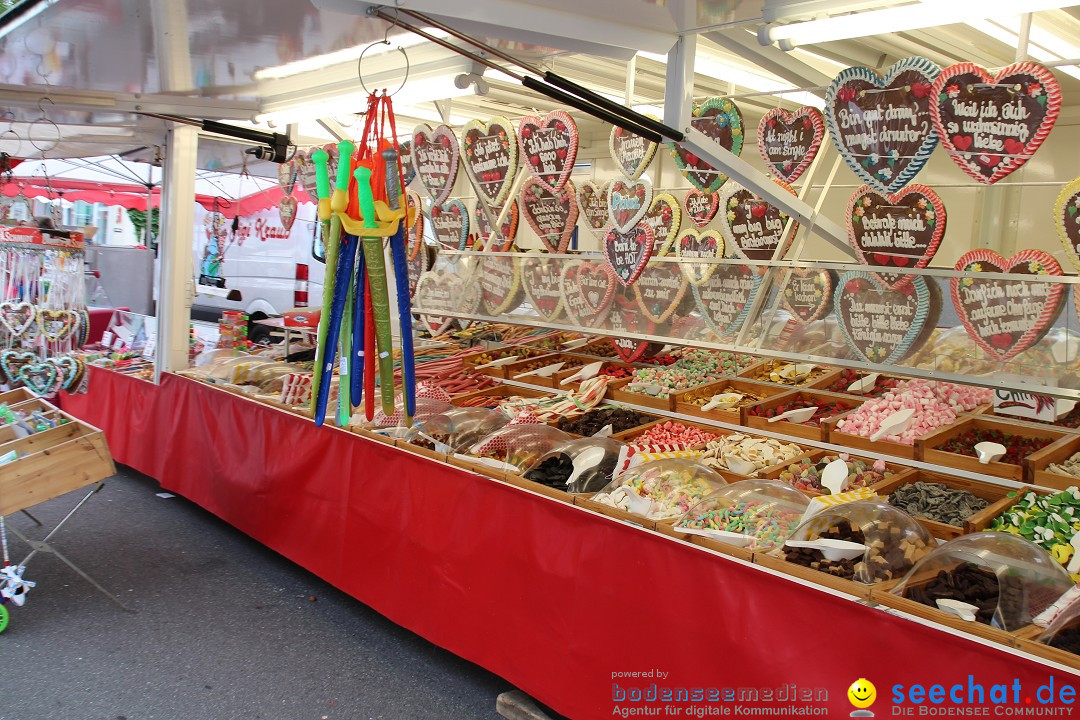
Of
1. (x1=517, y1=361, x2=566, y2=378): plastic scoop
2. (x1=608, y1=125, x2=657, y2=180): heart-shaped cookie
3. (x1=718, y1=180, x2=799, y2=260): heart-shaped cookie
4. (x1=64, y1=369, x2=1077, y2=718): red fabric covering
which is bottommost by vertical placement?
(x1=64, y1=369, x2=1077, y2=718): red fabric covering

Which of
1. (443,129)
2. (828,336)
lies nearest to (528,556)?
(828,336)

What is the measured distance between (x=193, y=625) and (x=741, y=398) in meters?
2.86

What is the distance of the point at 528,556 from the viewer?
3.28 m

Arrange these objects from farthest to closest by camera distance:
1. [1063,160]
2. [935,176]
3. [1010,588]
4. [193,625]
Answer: [935,176]
[1063,160]
[193,625]
[1010,588]

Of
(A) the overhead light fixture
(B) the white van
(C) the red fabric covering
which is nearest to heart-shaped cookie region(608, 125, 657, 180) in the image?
(A) the overhead light fixture

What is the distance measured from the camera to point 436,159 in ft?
14.5

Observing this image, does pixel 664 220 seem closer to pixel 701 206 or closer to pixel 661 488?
pixel 701 206

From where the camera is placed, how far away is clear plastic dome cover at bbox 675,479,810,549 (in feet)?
9.00

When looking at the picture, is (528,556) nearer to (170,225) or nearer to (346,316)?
(346,316)

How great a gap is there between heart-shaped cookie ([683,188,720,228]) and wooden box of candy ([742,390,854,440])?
35.3 inches

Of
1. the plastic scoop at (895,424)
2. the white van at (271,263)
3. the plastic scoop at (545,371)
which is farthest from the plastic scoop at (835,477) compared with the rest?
the white van at (271,263)

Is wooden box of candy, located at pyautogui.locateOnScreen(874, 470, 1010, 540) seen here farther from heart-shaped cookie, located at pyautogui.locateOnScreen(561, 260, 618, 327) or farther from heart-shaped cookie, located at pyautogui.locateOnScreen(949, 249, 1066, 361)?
heart-shaped cookie, located at pyautogui.locateOnScreen(561, 260, 618, 327)

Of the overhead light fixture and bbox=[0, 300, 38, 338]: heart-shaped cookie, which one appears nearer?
the overhead light fixture

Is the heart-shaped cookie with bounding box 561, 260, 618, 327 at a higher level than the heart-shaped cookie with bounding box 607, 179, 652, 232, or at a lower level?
lower
